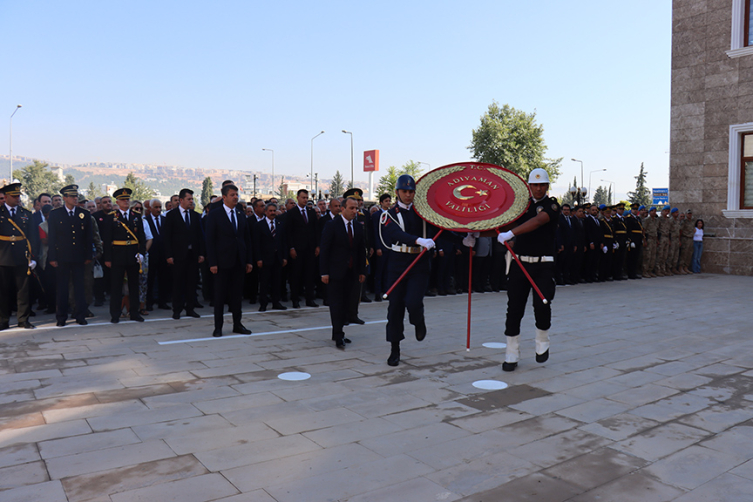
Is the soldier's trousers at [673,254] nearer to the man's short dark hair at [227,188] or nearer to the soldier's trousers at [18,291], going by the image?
the man's short dark hair at [227,188]

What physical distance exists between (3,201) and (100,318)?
2.23 meters

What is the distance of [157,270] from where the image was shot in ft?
34.8

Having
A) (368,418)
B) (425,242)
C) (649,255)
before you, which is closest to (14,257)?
(425,242)

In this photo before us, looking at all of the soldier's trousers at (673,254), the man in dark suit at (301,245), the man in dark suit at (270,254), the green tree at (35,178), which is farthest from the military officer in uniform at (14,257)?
the green tree at (35,178)

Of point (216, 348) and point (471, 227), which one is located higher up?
point (471, 227)

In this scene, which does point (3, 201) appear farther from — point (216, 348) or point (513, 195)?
point (513, 195)

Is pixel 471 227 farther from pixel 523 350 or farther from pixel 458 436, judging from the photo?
pixel 458 436

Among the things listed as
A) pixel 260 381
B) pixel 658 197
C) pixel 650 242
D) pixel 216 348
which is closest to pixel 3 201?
pixel 216 348

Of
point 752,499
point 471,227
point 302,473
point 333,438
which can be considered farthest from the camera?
point 471,227

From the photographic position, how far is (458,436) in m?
4.05

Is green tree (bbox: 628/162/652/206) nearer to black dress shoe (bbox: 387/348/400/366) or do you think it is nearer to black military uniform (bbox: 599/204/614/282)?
black military uniform (bbox: 599/204/614/282)

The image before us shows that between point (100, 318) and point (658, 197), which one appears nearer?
point (100, 318)

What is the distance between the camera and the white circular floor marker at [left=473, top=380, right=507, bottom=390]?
17.5 feet

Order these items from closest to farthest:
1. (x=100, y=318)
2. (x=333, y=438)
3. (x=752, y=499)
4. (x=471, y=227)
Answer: (x=752, y=499) → (x=333, y=438) → (x=471, y=227) → (x=100, y=318)
